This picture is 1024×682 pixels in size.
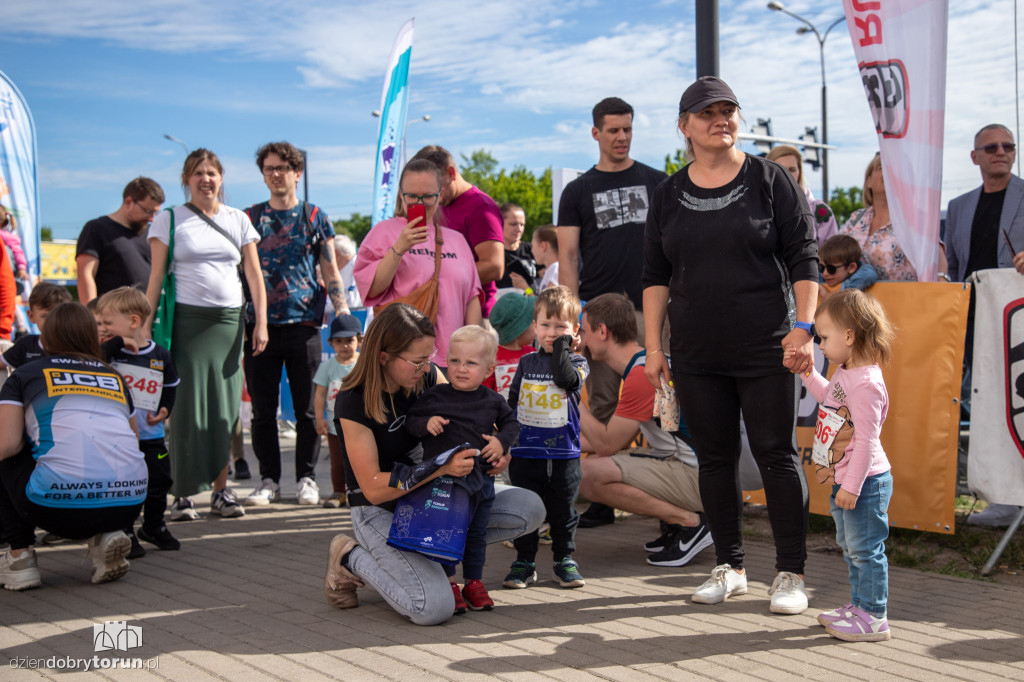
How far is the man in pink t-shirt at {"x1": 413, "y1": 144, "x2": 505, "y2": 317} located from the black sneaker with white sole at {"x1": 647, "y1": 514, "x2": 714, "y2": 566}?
1743mm

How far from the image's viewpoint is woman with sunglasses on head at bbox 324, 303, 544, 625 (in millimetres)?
3732

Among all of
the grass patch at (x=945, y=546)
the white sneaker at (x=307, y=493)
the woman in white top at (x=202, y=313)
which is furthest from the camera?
the white sneaker at (x=307, y=493)

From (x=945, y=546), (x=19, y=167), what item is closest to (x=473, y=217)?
(x=945, y=546)

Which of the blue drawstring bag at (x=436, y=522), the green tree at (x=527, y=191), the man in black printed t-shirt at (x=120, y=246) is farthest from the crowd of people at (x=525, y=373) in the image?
the green tree at (x=527, y=191)

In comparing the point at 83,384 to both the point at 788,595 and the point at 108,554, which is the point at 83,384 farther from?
the point at 788,595

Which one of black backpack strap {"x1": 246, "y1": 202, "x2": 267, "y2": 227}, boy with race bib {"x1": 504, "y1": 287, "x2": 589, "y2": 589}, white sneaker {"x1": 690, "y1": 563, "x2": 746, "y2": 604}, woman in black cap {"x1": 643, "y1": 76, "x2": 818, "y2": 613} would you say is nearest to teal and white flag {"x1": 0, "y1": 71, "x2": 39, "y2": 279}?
black backpack strap {"x1": 246, "y1": 202, "x2": 267, "y2": 227}

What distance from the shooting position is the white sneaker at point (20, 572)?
4301mm

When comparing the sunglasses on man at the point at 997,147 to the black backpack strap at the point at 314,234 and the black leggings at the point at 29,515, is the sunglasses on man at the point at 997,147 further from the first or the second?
the black leggings at the point at 29,515

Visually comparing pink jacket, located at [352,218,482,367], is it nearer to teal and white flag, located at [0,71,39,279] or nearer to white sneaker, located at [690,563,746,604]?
white sneaker, located at [690,563,746,604]

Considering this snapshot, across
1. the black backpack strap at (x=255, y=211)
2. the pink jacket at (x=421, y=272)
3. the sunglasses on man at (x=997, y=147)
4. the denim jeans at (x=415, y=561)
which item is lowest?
the denim jeans at (x=415, y=561)

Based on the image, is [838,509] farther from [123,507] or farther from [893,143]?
[123,507]

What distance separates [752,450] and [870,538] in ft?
2.04

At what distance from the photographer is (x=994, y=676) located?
118 inches

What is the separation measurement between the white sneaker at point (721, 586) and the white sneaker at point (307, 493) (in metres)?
3.42
